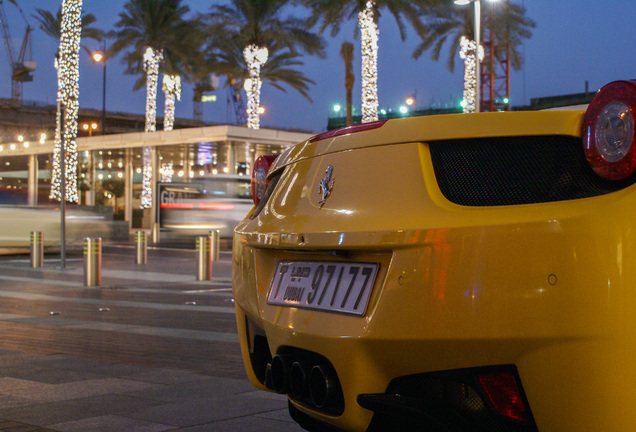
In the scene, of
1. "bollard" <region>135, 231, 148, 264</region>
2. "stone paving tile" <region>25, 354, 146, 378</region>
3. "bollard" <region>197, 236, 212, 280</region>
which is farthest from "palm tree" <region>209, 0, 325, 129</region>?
"stone paving tile" <region>25, 354, 146, 378</region>

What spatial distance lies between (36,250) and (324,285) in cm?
1853

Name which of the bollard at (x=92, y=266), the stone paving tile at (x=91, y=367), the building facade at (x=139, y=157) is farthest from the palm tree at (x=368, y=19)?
the stone paving tile at (x=91, y=367)

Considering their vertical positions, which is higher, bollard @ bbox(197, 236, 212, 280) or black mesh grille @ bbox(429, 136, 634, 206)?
black mesh grille @ bbox(429, 136, 634, 206)

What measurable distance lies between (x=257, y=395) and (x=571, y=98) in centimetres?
280

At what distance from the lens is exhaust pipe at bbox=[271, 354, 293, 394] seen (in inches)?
100

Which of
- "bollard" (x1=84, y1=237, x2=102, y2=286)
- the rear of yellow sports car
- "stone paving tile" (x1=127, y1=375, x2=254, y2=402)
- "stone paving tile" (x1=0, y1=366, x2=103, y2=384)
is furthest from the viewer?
"bollard" (x1=84, y1=237, x2=102, y2=286)

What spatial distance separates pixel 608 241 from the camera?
1828mm

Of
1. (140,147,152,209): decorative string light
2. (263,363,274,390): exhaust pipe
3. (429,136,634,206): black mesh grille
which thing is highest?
(140,147,152,209): decorative string light

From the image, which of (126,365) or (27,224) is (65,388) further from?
(27,224)

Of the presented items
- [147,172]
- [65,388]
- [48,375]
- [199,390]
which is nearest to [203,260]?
[48,375]

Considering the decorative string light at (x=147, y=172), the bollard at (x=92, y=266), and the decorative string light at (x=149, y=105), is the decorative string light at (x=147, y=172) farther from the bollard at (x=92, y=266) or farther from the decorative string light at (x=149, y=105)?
the bollard at (x=92, y=266)

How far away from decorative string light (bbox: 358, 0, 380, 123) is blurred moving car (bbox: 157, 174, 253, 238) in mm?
8011

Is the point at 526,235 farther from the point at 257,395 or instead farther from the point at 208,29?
the point at 208,29

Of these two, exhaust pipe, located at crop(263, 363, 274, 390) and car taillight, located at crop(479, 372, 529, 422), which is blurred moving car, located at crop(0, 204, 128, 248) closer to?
exhaust pipe, located at crop(263, 363, 274, 390)
